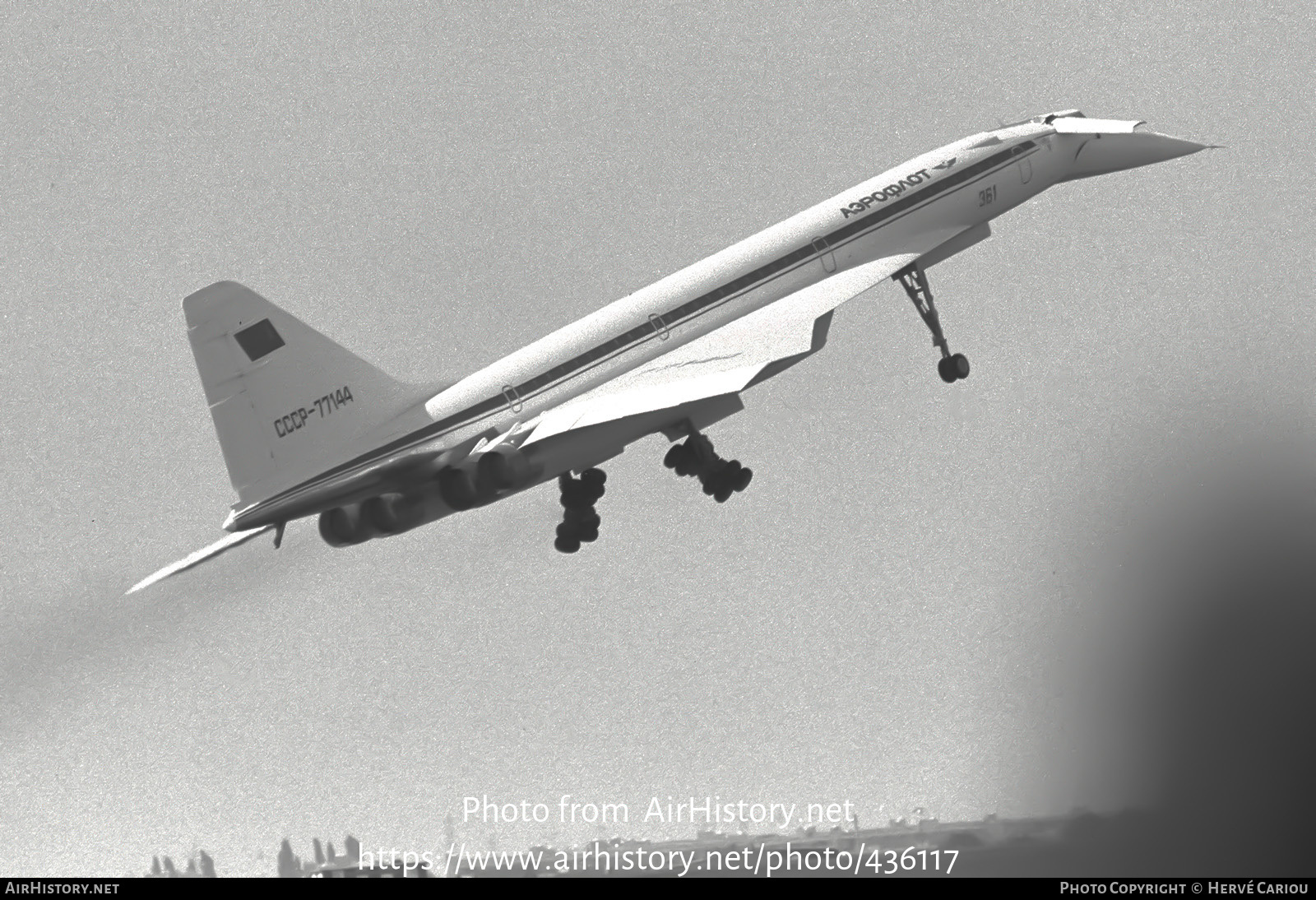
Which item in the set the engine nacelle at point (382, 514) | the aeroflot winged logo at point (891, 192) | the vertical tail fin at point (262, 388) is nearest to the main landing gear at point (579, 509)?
the engine nacelle at point (382, 514)

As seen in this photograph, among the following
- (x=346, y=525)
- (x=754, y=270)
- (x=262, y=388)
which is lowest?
(x=346, y=525)

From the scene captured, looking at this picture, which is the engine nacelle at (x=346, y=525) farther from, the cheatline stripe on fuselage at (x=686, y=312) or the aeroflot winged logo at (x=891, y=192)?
the aeroflot winged logo at (x=891, y=192)

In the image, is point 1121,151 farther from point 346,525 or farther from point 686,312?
point 346,525

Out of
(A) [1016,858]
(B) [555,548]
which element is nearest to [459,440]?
(B) [555,548]

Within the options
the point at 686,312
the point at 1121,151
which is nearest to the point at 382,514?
the point at 686,312

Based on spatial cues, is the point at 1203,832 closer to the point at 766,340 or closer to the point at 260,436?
the point at 766,340

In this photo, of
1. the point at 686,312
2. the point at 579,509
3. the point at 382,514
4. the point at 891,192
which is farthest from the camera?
the point at 891,192

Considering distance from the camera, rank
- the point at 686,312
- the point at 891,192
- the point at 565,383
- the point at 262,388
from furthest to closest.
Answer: the point at 891,192 < the point at 686,312 < the point at 565,383 < the point at 262,388
